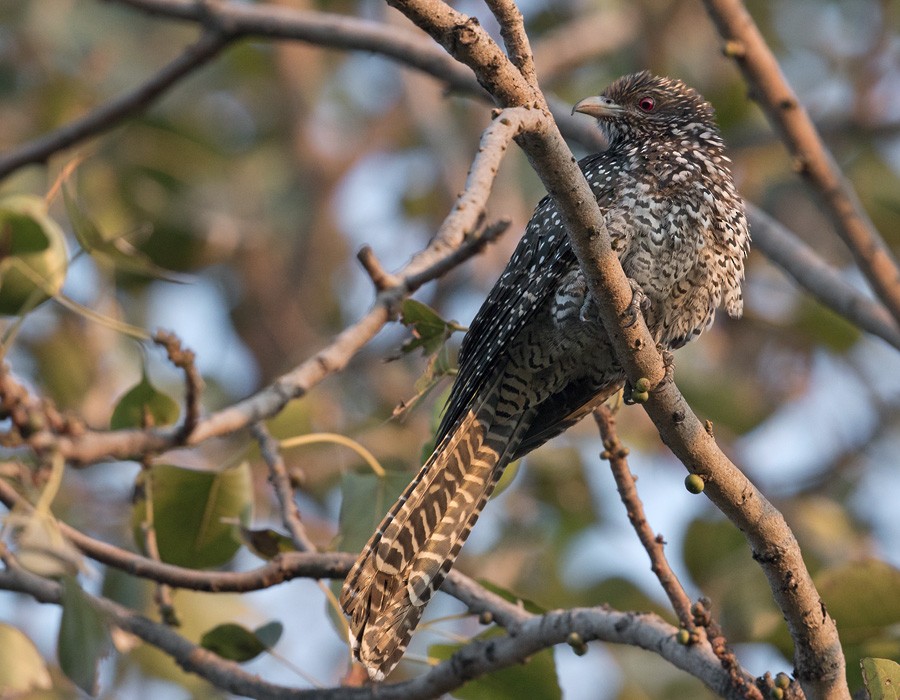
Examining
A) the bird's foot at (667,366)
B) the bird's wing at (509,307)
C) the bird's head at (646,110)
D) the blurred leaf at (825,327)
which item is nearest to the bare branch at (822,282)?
the bird's head at (646,110)

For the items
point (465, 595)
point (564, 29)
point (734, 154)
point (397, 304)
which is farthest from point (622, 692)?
point (564, 29)

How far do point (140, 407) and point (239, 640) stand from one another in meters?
0.79

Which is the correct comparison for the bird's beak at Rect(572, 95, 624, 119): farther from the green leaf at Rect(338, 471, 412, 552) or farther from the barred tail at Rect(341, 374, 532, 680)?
the green leaf at Rect(338, 471, 412, 552)

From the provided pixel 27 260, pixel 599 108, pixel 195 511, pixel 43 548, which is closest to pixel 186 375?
pixel 43 548

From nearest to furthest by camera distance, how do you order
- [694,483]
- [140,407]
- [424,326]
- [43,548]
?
1. [43,548]
2. [694,483]
3. [140,407]
4. [424,326]

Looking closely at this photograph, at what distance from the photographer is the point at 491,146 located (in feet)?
8.52

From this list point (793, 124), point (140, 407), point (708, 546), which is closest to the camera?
point (140, 407)

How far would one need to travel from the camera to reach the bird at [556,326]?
3643 mm

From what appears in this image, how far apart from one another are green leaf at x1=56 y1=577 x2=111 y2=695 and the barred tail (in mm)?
855

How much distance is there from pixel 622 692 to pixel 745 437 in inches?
58.5

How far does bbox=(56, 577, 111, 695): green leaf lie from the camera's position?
8.50 feet

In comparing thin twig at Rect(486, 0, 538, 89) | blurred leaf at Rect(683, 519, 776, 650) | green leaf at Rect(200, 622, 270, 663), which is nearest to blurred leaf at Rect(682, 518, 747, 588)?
blurred leaf at Rect(683, 519, 776, 650)

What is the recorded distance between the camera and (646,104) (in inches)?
186

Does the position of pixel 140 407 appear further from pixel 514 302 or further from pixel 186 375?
pixel 514 302
